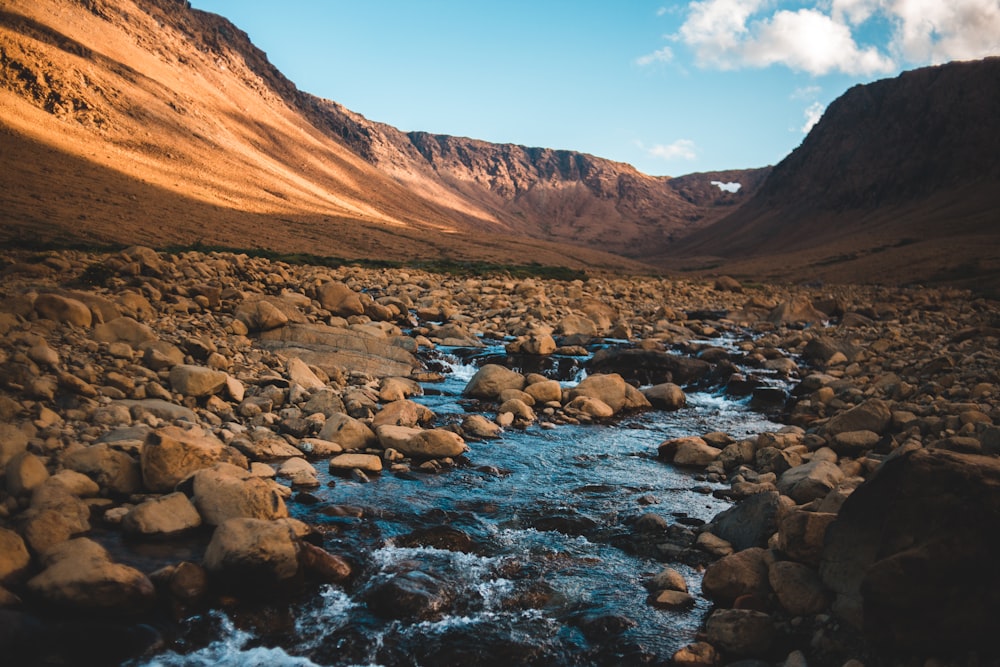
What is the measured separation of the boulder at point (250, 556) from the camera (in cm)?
542

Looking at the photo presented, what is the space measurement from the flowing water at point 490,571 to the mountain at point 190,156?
2338cm

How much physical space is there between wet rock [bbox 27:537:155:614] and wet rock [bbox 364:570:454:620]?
6.32 ft

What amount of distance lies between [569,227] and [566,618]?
6263 inches

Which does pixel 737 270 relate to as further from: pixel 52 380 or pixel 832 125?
pixel 52 380

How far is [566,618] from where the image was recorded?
563cm

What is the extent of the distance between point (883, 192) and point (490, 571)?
384ft

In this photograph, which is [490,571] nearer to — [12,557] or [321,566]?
[321,566]

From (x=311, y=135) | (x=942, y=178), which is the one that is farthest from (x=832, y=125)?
(x=311, y=135)

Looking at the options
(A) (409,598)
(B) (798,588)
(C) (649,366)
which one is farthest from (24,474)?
(C) (649,366)

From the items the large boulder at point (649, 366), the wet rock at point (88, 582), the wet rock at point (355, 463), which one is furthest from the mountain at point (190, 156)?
the wet rock at point (88, 582)

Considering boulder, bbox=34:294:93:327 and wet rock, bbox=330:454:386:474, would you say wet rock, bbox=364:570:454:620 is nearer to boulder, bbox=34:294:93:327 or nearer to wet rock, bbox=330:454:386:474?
wet rock, bbox=330:454:386:474

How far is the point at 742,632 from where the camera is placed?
16.5 feet

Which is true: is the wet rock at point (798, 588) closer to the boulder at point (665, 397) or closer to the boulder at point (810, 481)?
the boulder at point (810, 481)

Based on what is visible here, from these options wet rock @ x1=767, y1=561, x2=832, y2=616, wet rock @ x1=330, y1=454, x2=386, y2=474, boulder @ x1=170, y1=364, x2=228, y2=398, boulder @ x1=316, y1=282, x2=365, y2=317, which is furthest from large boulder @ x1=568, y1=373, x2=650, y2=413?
wet rock @ x1=767, y1=561, x2=832, y2=616
